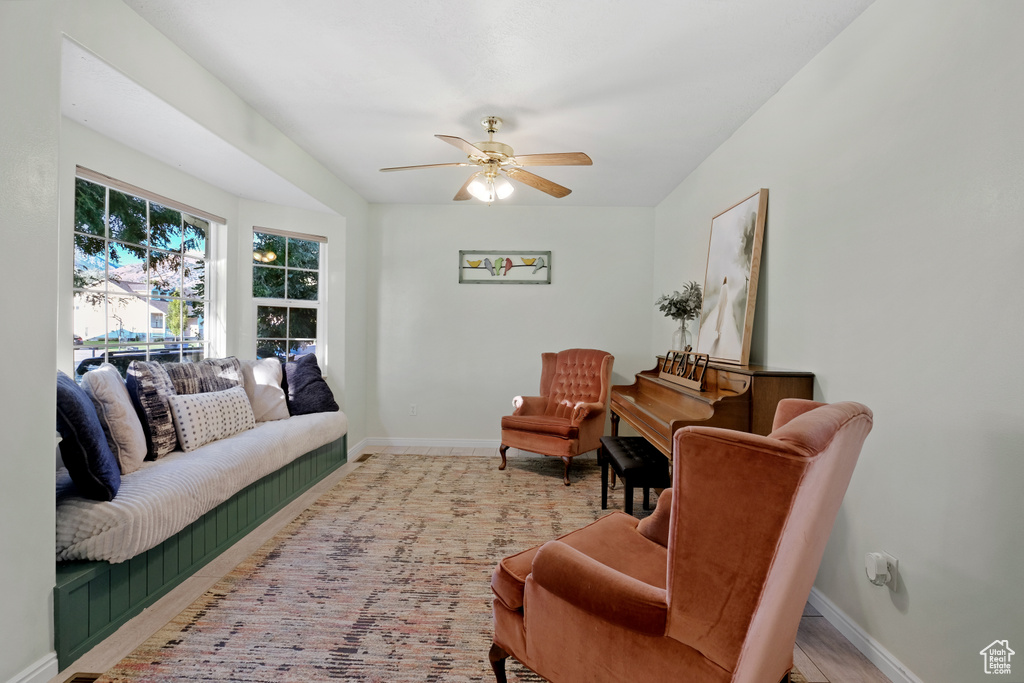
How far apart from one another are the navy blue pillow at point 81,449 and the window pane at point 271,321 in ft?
7.65

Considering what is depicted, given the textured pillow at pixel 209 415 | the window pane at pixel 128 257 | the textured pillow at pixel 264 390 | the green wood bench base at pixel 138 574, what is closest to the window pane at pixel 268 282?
the textured pillow at pixel 264 390

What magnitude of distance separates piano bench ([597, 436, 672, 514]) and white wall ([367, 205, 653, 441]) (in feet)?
5.66

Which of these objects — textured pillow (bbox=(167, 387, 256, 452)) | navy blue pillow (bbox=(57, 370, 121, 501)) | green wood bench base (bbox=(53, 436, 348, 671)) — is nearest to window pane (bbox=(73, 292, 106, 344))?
textured pillow (bbox=(167, 387, 256, 452))

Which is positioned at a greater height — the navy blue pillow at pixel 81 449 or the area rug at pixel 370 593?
the navy blue pillow at pixel 81 449

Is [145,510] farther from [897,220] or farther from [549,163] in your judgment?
[897,220]

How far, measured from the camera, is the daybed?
1.76m

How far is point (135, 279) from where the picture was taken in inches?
122

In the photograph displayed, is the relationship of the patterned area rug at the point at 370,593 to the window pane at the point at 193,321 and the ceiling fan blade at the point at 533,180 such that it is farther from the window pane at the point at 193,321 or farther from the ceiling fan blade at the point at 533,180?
the ceiling fan blade at the point at 533,180

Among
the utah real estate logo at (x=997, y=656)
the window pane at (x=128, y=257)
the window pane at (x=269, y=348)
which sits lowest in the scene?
the utah real estate logo at (x=997, y=656)

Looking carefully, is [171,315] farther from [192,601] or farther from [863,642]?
[863,642]

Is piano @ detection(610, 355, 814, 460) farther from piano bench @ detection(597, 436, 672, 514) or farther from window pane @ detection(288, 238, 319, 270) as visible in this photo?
window pane @ detection(288, 238, 319, 270)

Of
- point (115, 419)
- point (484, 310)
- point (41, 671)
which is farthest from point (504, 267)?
point (41, 671)

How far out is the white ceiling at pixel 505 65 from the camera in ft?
6.51

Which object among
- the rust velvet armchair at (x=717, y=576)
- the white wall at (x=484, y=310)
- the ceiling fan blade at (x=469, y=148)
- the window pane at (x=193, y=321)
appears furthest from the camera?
the white wall at (x=484, y=310)
